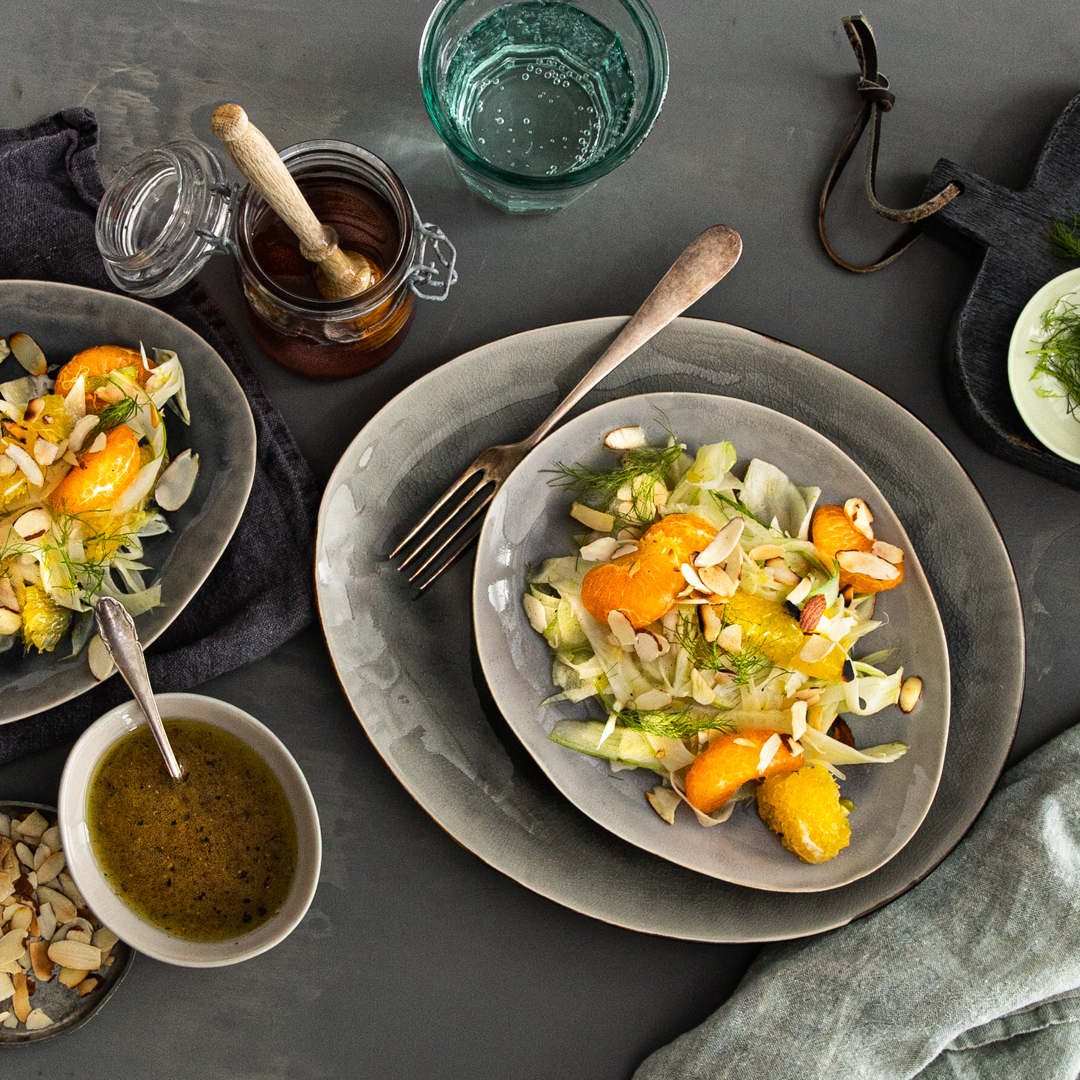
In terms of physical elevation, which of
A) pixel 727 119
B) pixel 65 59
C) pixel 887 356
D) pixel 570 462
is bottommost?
pixel 570 462

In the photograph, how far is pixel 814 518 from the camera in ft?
5.00

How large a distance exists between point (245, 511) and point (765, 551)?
914 millimetres

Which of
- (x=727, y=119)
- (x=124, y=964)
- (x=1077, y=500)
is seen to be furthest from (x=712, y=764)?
(x=727, y=119)

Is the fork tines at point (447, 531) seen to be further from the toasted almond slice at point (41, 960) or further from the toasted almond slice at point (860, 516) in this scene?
the toasted almond slice at point (41, 960)

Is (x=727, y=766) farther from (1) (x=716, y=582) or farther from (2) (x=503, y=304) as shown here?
(2) (x=503, y=304)

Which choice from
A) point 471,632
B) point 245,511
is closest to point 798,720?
point 471,632

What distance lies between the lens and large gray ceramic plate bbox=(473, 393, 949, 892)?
→ 1.47m

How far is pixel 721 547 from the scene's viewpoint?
143 cm

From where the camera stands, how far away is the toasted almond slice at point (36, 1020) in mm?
1516

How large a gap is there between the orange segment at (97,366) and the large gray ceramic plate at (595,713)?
0.66 m

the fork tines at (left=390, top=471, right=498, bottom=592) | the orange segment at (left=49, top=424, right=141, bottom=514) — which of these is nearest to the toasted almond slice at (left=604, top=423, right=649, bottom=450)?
the fork tines at (left=390, top=471, right=498, bottom=592)

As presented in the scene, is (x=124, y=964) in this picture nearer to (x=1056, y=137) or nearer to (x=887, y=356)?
(x=887, y=356)

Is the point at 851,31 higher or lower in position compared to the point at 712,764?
higher

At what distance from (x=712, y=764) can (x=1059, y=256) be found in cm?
112
